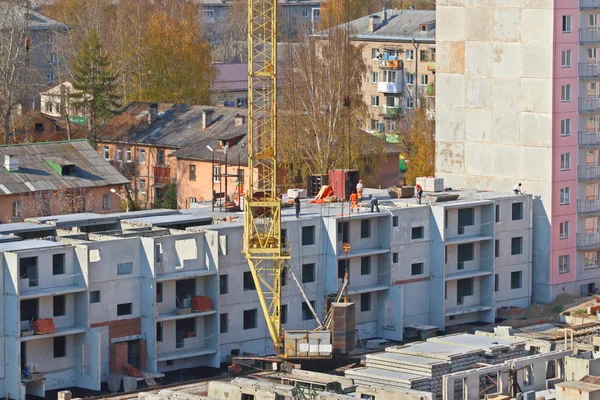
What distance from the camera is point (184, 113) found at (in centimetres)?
12719

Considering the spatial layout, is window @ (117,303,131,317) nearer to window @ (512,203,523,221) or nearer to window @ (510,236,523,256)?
window @ (510,236,523,256)

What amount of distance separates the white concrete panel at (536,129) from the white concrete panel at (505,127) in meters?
0.40

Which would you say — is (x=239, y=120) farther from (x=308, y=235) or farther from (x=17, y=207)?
(x=308, y=235)

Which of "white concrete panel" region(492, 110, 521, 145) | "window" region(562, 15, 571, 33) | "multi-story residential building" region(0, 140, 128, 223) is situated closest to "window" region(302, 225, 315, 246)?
"white concrete panel" region(492, 110, 521, 145)

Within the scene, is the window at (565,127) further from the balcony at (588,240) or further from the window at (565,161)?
the balcony at (588,240)

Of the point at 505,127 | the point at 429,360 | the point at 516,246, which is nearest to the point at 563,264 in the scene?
the point at 516,246

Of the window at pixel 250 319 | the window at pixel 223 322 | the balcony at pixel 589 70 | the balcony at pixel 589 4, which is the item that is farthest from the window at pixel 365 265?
the balcony at pixel 589 4

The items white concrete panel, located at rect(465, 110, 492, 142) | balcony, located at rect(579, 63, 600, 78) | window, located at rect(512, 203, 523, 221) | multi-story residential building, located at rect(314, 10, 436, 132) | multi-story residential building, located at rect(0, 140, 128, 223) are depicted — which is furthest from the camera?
multi-story residential building, located at rect(314, 10, 436, 132)

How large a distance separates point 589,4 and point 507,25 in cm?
464

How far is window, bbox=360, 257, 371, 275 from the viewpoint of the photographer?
284 feet

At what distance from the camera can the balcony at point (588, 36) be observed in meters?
94.9

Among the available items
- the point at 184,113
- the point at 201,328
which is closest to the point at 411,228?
the point at 201,328

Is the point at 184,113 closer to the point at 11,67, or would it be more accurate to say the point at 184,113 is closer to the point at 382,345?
the point at 11,67

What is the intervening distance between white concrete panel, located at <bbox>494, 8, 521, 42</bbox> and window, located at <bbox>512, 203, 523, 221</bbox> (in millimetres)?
9310
